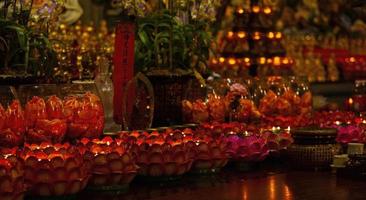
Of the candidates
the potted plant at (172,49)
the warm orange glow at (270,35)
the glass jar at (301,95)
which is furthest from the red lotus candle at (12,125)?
the warm orange glow at (270,35)

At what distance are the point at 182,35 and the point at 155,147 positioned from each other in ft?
3.80

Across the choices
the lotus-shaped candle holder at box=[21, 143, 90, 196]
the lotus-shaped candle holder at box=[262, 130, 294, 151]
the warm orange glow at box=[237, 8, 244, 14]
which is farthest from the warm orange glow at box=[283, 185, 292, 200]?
the warm orange glow at box=[237, 8, 244, 14]

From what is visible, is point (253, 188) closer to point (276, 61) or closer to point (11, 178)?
point (11, 178)

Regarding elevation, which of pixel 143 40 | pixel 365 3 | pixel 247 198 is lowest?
pixel 247 198

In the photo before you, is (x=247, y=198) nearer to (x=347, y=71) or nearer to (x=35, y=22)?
(x=35, y=22)

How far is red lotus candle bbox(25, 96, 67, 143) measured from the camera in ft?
7.09

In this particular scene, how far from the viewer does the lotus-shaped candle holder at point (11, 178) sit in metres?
1.65

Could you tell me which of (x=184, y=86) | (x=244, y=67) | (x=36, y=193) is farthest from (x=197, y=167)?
(x=244, y=67)

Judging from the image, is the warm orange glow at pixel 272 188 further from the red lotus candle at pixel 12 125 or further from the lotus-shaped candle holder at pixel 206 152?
the red lotus candle at pixel 12 125

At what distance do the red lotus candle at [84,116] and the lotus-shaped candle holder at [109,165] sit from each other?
28 centimetres

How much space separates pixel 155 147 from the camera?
6.81 ft

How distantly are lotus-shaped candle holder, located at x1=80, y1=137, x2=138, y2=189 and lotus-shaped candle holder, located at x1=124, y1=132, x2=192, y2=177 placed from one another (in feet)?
0.27

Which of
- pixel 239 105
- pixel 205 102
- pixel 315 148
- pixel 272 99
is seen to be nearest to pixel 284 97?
pixel 272 99

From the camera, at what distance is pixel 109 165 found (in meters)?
1.93
